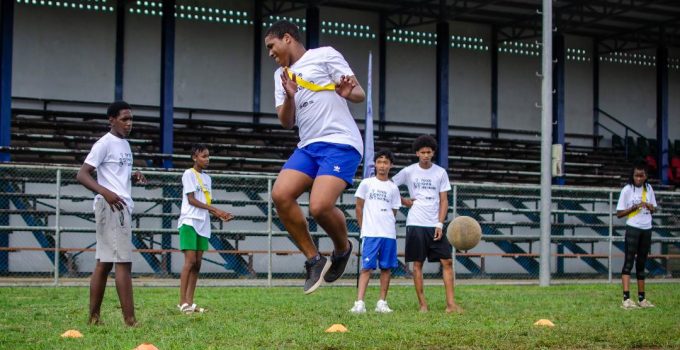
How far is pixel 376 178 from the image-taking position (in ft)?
42.6

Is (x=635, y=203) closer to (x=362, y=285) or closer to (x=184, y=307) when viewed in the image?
(x=362, y=285)

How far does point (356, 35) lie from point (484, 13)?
12.5 feet

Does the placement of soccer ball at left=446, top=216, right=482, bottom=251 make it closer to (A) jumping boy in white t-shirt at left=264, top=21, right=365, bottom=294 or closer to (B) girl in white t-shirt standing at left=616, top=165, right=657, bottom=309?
(B) girl in white t-shirt standing at left=616, top=165, right=657, bottom=309

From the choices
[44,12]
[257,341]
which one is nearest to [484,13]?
[44,12]

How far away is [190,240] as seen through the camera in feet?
39.2

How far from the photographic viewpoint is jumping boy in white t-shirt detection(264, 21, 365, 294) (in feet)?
25.1

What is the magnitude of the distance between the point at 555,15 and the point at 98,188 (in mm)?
21437

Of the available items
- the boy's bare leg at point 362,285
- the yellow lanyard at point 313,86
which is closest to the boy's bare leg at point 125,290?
the yellow lanyard at point 313,86

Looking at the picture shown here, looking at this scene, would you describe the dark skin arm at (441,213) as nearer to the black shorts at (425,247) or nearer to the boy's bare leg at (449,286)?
the black shorts at (425,247)

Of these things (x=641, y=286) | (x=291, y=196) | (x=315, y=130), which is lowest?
(x=641, y=286)

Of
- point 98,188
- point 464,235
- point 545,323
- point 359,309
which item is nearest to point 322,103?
point 98,188

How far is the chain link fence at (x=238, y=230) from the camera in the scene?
65.5 ft

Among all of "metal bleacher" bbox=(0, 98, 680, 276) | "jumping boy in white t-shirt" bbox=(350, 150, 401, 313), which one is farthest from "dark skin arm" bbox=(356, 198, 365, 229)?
"metal bleacher" bbox=(0, 98, 680, 276)

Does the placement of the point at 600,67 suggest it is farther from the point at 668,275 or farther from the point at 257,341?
the point at 257,341
